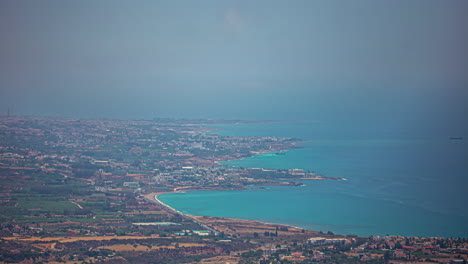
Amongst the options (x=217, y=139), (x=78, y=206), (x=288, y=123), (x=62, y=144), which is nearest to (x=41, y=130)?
(x=62, y=144)

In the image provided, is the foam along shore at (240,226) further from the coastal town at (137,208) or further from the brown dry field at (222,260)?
the brown dry field at (222,260)

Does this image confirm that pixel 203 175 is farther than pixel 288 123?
No

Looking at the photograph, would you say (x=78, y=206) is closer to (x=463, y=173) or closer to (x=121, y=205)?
(x=121, y=205)

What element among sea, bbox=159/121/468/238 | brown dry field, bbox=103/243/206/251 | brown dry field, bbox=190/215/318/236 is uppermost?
sea, bbox=159/121/468/238

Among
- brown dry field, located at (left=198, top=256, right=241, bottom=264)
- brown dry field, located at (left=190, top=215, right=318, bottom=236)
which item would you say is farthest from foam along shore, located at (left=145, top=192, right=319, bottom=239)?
brown dry field, located at (left=198, top=256, right=241, bottom=264)

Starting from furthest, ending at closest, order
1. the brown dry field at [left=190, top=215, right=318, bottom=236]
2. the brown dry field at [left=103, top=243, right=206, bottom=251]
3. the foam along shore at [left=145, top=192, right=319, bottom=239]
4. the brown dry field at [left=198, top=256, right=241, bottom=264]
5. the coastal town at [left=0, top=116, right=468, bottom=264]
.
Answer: the foam along shore at [left=145, top=192, right=319, bottom=239] → the brown dry field at [left=190, top=215, right=318, bottom=236] → the brown dry field at [left=103, top=243, right=206, bottom=251] → the coastal town at [left=0, top=116, right=468, bottom=264] → the brown dry field at [left=198, top=256, right=241, bottom=264]

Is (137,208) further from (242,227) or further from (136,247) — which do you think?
(136,247)

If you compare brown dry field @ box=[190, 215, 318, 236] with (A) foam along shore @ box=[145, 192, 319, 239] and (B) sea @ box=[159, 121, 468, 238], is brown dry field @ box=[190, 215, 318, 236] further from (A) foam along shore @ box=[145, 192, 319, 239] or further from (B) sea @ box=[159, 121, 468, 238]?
(B) sea @ box=[159, 121, 468, 238]
